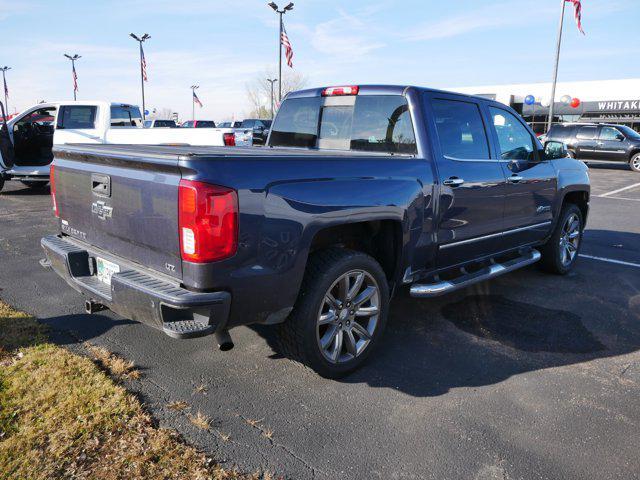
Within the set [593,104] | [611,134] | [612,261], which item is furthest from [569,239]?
[593,104]

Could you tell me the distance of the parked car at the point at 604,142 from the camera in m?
20.3

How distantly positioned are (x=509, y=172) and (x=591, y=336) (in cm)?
156

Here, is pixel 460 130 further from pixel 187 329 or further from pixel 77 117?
pixel 77 117

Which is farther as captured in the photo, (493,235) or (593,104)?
(593,104)

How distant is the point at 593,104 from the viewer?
36438 millimetres

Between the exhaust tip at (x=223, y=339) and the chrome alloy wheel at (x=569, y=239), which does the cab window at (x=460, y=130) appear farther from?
the exhaust tip at (x=223, y=339)

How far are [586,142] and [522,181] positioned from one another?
62.7 feet

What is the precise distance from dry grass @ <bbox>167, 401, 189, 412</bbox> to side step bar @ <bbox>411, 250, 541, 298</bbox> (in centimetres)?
176

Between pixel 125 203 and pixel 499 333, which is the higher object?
pixel 125 203

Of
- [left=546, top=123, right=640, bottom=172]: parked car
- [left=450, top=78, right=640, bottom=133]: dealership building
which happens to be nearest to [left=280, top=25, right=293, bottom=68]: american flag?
[left=546, top=123, right=640, bottom=172]: parked car

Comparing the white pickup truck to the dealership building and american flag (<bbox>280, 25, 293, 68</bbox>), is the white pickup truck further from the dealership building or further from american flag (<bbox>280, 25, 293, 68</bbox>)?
the dealership building

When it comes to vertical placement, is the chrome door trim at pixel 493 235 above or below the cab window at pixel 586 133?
below

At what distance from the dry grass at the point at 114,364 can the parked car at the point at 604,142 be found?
70.8ft

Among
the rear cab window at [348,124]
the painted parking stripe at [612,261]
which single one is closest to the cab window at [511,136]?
the rear cab window at [348,124]
